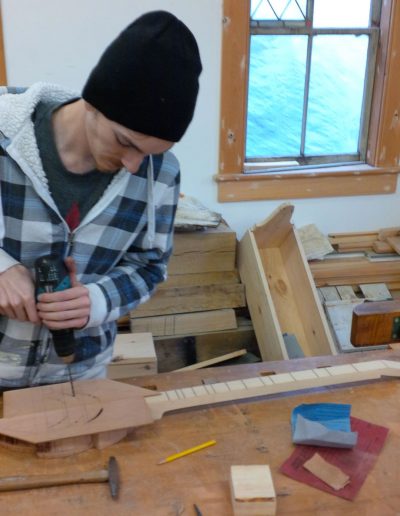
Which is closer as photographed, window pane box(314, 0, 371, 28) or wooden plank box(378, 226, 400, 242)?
window pane box(314, 0, 371, 28)

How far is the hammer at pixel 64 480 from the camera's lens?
4.04 feet

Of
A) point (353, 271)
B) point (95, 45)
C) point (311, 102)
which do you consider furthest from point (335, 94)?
point (95, 45)

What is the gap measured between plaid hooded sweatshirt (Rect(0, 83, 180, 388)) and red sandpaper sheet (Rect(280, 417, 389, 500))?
55cm

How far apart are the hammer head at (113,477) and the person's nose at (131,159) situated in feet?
2.11

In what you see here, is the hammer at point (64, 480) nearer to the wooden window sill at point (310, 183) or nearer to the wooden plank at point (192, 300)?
the wooden plank at point (192, 300)

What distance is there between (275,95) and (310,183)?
56cm

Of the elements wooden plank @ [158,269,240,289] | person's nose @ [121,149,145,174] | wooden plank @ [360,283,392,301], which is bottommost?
wooden plank @ [360,283,392,301]

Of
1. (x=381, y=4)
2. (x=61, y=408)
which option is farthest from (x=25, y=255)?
(x=381, y=4)

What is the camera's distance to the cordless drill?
1.27m

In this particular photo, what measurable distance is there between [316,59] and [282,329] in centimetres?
160

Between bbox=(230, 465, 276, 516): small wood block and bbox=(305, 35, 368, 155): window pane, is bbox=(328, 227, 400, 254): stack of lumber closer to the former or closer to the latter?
bbox=(305, 35, 368, 155): window pane

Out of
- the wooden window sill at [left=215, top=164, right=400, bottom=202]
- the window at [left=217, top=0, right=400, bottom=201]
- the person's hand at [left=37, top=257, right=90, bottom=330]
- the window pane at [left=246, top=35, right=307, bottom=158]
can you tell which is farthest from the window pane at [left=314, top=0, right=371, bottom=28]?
the person's hand at [left=37, top=257, right=90, bottom=330]

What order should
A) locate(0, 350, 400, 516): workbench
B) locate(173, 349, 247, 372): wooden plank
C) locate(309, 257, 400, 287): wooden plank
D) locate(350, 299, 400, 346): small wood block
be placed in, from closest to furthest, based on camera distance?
locate(0, 350, 400, 516): workbench < locate(350, 299, 400, 346): small wood block < locate(173, 349, 247, 372): wooden plank < locate(309, 257, 400, 287): wooden plank

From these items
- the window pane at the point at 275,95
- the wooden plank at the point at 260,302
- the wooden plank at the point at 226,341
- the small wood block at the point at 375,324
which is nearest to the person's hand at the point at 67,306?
the small wood block at the point at 375,324
